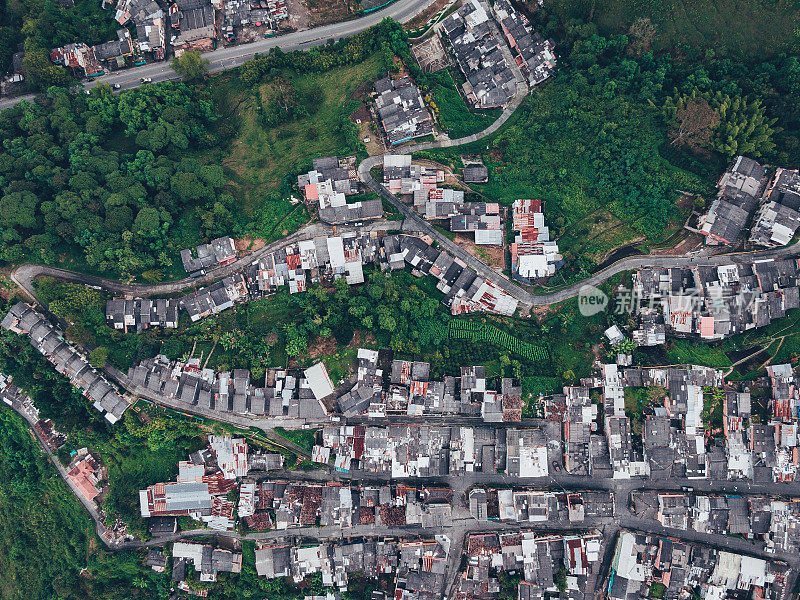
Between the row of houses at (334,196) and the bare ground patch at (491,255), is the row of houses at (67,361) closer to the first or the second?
the row of houses at (334,196)

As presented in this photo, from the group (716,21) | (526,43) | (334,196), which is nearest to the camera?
(716,21)

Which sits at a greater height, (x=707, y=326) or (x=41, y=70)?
(x=41, y=70)

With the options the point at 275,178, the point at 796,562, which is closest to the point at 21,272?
the point at 275,178

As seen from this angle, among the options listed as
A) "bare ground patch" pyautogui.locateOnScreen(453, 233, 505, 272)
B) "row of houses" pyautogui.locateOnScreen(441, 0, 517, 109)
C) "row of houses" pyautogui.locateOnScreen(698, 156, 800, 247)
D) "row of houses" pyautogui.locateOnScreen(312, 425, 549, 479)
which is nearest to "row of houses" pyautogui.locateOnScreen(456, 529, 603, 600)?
"row of houses" pyautogui.locateOnScreen(312, 425, 549, 479)

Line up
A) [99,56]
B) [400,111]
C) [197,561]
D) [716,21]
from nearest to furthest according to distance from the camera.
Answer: [197,561] → [716,21] → [400,111] → [99,56]

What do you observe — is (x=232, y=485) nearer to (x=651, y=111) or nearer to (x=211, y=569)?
(x=211, y=569)

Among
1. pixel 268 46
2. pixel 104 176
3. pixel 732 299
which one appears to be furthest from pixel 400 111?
pixel 732 299

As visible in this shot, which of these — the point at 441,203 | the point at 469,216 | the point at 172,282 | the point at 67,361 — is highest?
the point at 441,203

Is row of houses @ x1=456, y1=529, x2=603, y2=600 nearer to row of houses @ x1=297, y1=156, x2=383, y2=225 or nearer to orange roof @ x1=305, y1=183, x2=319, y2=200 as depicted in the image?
row of houses @ x1=297, y1=156, x2=383, y2=225

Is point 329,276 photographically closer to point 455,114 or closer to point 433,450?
point 433,450
